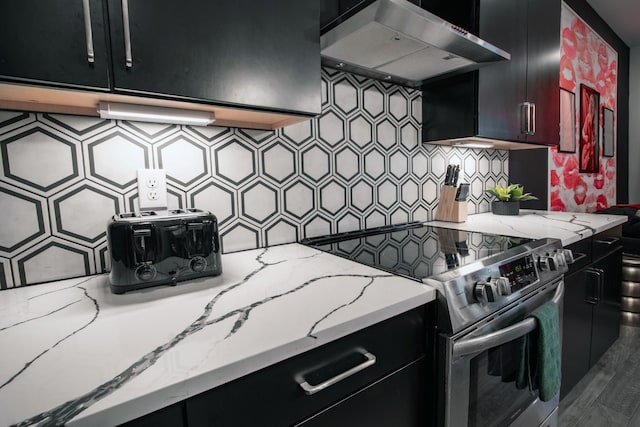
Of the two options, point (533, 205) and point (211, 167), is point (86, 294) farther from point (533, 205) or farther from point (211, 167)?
point (533, 205)

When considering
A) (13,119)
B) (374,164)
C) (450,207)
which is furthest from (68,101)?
(450,207)

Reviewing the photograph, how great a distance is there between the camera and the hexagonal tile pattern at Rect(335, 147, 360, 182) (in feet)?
4.93

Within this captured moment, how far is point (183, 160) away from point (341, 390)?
859 mm

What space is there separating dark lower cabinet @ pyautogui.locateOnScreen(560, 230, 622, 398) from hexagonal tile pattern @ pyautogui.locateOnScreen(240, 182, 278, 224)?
4.29 ft

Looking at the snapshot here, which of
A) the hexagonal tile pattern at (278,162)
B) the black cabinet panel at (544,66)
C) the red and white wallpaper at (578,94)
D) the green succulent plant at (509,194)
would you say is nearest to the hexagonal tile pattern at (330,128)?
the hexagonal tile pattern at (278,162)

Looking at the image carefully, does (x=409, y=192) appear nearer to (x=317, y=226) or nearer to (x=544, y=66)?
(x=317, y=226)

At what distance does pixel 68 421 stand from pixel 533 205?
2971mm

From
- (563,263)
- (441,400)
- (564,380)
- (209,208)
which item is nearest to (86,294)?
(209,208)

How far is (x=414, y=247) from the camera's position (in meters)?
1.28

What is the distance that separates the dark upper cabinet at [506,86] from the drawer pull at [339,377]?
1.28 metres

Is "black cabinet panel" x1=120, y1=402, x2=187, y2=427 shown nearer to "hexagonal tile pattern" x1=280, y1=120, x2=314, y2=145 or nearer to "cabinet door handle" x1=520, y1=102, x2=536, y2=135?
"hexagonal tile pattern" x1=280, y1=120, x2=314, y2=145

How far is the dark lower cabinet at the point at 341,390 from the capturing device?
0.53 m

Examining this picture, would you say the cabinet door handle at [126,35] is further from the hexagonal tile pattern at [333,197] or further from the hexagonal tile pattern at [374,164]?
the hexagonal tile pattern at [374,164]

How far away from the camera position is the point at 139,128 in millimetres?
1018
